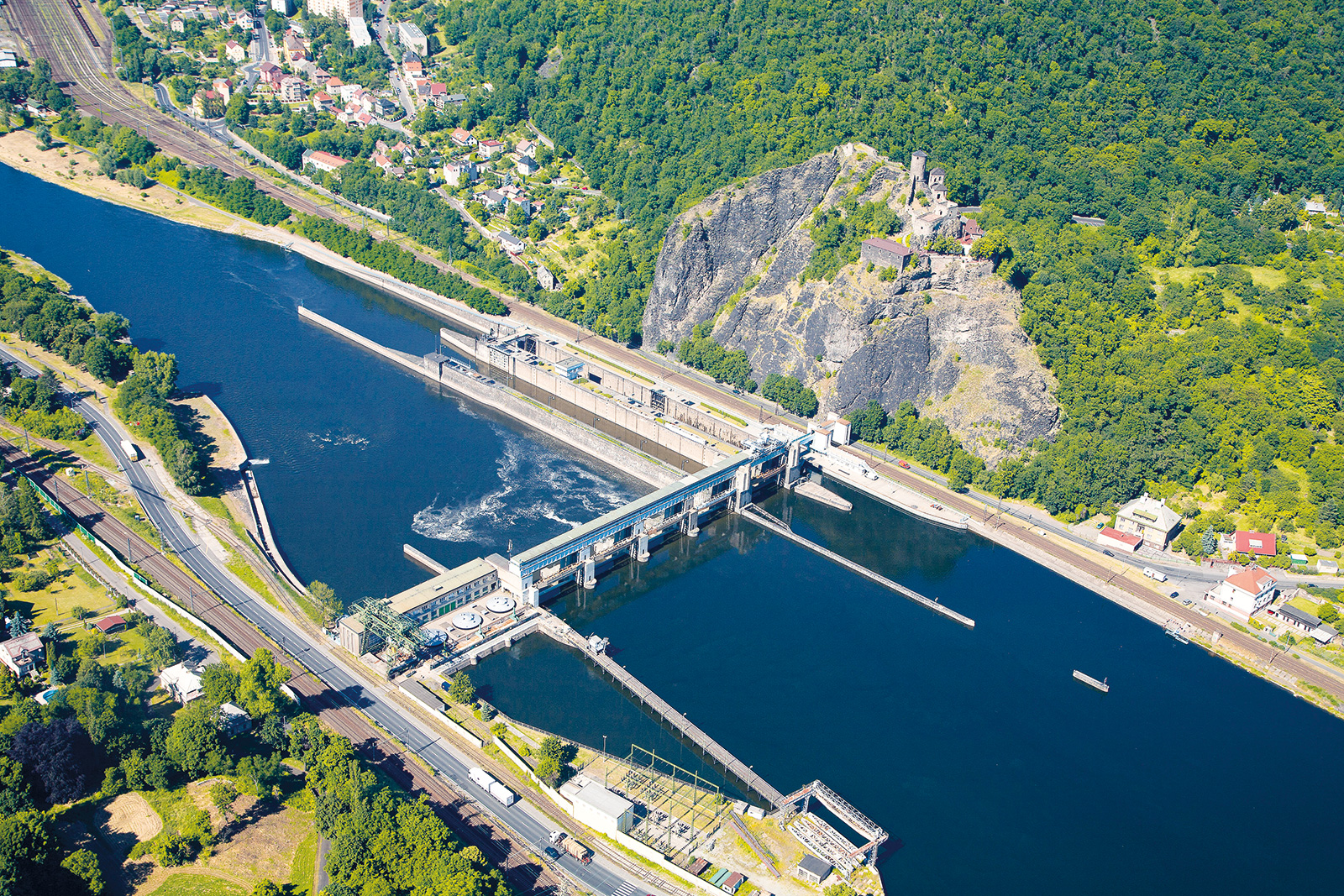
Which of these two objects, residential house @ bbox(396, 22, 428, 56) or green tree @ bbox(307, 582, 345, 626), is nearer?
green tree @ bbox(307, 582, 345, 626)

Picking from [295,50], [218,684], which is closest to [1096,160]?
[218,684]

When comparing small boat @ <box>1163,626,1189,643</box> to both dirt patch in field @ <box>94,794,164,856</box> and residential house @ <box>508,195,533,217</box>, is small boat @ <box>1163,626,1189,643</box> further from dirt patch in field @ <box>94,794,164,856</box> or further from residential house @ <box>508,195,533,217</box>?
residential house @ <box>508,195,533,217</box>

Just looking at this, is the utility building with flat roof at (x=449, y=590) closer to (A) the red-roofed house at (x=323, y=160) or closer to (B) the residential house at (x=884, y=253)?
(B) the residential house at (x=884, y=253)

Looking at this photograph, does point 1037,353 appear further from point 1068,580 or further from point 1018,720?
point 1018,720

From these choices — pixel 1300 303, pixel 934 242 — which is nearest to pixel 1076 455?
pixel 934 242

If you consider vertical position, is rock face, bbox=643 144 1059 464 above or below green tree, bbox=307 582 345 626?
above

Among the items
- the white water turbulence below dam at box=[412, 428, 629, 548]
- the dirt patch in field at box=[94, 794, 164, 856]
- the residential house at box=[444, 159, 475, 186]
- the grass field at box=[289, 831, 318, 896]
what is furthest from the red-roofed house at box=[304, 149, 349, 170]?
the grass field at box=[289, 831, 318, 896]
